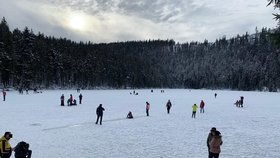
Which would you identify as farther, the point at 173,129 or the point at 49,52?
the point at 49,52

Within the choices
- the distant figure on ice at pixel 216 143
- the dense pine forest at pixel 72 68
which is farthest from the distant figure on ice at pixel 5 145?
the dense pine forest at pixel 72 68

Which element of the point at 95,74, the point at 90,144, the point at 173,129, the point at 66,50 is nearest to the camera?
the point at 90,144

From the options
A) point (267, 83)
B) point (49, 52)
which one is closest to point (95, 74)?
point (49, 52)

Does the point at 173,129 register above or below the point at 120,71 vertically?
below

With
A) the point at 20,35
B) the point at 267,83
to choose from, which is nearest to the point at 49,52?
the point at 20,35

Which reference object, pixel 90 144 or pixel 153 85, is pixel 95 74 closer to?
pixel 153 85

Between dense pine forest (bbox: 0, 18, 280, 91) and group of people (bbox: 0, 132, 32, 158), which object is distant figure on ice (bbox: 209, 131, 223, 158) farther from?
group of people (bbox: 0, 132, 32, 158)

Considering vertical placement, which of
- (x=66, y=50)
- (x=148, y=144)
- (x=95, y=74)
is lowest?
(x=148, y=144)

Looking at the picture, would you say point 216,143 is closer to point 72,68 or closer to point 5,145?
point 5,145

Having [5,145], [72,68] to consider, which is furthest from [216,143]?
[72,68]

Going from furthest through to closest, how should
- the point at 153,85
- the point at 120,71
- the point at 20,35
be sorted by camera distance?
the point at 153,85, the point at 120,71, the point at 20,35

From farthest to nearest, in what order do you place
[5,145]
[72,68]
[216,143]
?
[72,68] → [216,143] → [5,145]

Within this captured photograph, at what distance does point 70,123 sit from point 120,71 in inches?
5369

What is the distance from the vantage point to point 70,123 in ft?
80.9
